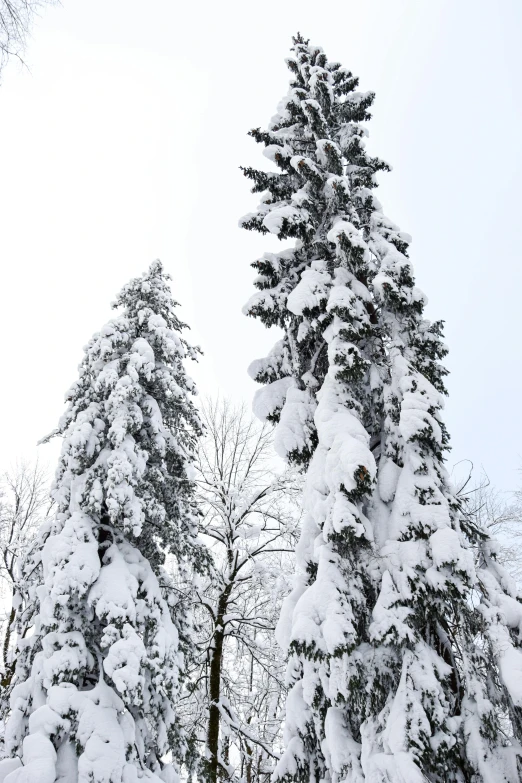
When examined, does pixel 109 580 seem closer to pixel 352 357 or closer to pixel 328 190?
pixel 352 357

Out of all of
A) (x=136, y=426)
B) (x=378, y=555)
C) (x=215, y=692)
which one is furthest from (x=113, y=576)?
(x=215, y=692)

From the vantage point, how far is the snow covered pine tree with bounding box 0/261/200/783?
585 cm

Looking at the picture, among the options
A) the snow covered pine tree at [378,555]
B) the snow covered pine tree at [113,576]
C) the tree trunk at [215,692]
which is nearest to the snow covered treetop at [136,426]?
the snow covered pine tree at [113,576]

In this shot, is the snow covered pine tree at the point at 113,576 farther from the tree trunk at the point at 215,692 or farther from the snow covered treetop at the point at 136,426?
the tree trunk at the point at 215,692

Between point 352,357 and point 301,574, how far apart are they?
2.68 metres

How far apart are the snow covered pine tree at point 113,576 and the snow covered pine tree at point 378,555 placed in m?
2.57

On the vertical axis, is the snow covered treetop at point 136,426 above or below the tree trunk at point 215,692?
above

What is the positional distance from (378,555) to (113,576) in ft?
13.9

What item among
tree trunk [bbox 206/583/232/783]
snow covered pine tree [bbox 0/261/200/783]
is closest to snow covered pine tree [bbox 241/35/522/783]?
snow covered pine tree [bbox 0/261/200/783]

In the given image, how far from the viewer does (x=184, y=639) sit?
8.25 meters

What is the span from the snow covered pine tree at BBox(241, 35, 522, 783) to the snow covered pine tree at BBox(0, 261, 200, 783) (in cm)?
257

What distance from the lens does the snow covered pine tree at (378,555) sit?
13.4ft

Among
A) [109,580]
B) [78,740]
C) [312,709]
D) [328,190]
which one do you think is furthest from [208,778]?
[328,190]

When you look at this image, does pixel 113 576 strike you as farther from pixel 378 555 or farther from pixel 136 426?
pixel 378 555
